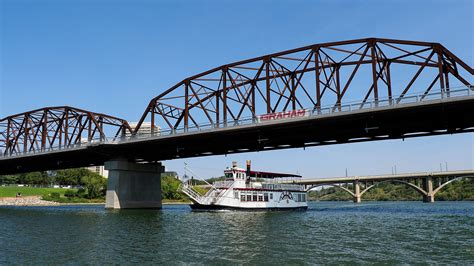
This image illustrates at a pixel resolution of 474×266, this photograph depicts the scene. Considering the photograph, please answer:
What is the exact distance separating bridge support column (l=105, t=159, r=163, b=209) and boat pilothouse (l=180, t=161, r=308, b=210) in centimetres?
1566

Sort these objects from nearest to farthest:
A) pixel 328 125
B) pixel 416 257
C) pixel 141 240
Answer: pixel 416 257
pixel 141 240
pixel 328 125

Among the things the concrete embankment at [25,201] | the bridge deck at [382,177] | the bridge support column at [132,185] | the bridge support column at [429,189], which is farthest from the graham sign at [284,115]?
the bridge support column at [429,189]

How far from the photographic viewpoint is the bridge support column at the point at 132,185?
85562mm

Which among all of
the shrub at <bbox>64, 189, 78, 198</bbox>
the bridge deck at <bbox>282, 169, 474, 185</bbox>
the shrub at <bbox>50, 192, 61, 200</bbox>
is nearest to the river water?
the bridge deck at <bbox>282, 169, 474, 185</bbox>

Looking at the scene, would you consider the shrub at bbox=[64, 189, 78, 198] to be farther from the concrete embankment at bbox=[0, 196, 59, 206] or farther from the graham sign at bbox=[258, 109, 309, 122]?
the graham sign at bbox=[258, 109, 309, 122]

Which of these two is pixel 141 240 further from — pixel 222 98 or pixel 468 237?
pixel 222 98

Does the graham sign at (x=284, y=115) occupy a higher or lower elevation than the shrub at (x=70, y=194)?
higher

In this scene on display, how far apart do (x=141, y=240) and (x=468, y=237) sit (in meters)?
26.6

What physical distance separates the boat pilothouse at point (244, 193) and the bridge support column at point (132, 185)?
15.7 meters

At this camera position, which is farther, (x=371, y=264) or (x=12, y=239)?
(x=12, y=239)

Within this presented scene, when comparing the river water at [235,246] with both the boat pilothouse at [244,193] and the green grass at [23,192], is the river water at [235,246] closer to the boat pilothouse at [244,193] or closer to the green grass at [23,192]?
the boat pilothouse at [244,193]

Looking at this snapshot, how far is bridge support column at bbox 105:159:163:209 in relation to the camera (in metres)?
85.6

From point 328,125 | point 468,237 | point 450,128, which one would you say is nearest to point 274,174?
point 328,125

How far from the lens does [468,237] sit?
3609 cm
